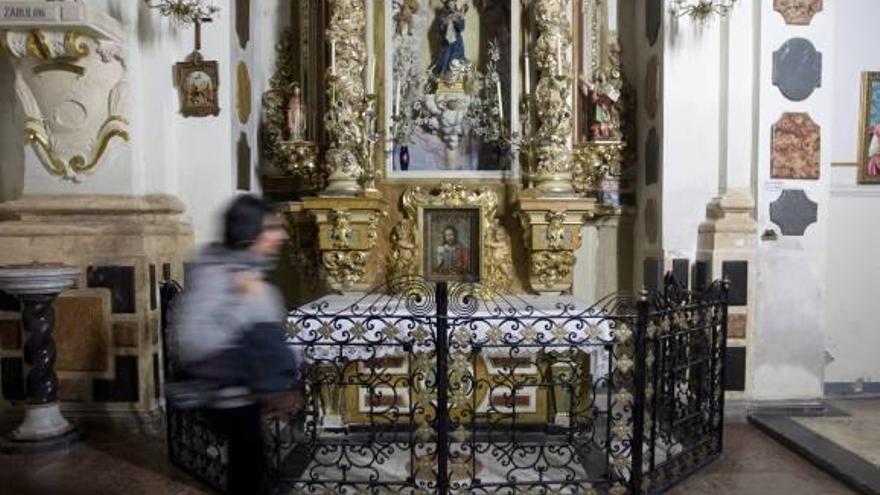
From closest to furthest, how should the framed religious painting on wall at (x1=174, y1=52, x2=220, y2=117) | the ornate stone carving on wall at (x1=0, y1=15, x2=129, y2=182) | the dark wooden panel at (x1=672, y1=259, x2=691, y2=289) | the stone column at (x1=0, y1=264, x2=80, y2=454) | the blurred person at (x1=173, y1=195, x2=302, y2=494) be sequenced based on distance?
the blurred person at (x1=173, y1=195, x2=302, y2=494), the stone column at (x1=0, y1=264, x2=80, y2=454), the ornate stone carving on wall at (x1=0, y1=15, x2=129, y2=182), the framed religious painting on wall at (x1=174, y1=52, x2=220, y2=117), the dark wooden panel at (x1=672, y1=259, x2=691, y2=289)

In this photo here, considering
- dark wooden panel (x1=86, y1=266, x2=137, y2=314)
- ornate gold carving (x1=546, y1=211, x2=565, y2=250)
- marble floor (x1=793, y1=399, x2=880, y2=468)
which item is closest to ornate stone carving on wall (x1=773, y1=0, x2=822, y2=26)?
ornate gold carving (x1=546, y1=211, x2=565, y2=250)

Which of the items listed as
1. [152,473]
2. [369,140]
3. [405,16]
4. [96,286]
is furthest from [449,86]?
[152,473]

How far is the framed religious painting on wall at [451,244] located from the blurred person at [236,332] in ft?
10.4

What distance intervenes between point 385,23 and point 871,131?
430cm

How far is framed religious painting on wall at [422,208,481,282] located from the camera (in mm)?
5844

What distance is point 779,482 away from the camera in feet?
13.3

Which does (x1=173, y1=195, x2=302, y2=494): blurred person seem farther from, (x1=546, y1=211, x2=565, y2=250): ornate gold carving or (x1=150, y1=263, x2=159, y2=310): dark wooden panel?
(x1=546, y1=211, x2=565, y2=250): ornate gold carving

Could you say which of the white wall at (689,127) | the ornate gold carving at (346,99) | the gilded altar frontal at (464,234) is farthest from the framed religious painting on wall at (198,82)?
the white wall at (689,127)

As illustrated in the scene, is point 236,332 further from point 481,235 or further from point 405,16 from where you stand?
point 405,16

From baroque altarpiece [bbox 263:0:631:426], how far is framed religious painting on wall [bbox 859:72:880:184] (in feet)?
6.56

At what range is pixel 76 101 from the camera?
5.04 m

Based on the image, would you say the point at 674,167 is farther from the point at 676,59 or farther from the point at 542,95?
the point at 542,95

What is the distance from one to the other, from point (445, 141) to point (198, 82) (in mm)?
2072

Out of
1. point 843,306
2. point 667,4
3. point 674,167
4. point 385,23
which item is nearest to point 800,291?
point 843,306
